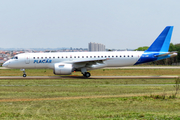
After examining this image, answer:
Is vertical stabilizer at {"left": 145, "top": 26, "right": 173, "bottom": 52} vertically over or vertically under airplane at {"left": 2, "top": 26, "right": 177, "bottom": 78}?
over

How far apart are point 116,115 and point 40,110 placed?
3.65 m

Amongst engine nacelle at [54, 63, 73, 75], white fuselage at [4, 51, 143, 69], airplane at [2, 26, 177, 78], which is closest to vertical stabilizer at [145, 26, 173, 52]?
airplane at [2, 26, 177, 78]

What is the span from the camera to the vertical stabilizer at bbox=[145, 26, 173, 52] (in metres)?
37.0

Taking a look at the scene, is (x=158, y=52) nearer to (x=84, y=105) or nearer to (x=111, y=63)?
(x=111, y=63)

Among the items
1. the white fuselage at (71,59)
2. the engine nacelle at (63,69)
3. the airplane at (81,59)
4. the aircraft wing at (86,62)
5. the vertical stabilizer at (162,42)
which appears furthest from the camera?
the vertical stabilizer at (162,42)

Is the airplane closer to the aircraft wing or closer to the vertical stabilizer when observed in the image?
the aircraft wing

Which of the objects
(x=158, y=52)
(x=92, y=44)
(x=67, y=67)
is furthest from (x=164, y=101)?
(x=92, y=44)

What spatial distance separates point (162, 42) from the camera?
37031mm

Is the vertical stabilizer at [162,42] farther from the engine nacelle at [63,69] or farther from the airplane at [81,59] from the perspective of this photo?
the engine nacelle at [63,69]

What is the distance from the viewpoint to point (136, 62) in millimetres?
36125

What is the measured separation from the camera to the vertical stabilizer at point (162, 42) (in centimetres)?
3703

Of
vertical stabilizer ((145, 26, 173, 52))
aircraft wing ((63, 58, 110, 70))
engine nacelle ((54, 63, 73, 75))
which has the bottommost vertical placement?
engine nacelle ((54, 63, 73, 75))

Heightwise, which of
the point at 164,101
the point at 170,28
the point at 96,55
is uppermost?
the point at 170,28

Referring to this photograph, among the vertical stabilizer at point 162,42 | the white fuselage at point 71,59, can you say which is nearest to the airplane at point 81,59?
the white fuselage at point 71,59
